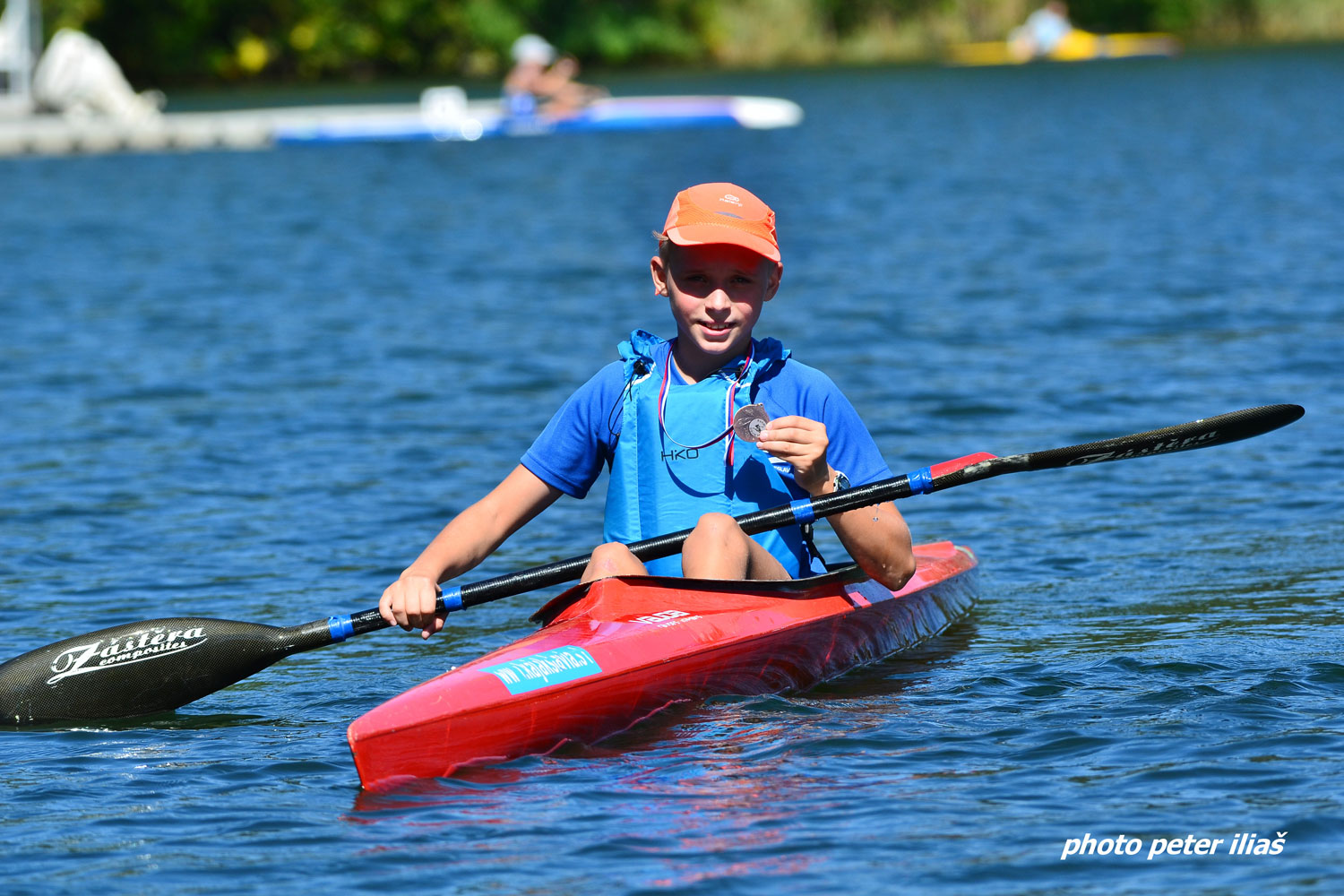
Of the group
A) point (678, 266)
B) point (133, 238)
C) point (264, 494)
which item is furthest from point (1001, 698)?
point (133, 238)

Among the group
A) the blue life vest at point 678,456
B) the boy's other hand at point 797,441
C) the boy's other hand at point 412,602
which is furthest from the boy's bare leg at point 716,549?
the boy's other hand at point 412,602

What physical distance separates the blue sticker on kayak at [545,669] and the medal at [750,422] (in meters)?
0.72

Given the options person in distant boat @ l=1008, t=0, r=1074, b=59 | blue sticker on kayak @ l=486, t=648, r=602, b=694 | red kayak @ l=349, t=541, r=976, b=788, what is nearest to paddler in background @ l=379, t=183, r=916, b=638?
red kayak @ l=349, t=541, r=976, b=788

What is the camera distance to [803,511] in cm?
485

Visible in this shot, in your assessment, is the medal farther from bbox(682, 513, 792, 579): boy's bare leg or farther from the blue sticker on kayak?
the blue sticker on kayak

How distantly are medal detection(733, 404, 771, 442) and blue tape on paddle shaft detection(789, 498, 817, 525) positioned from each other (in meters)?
0.23

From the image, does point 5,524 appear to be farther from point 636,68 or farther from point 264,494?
point 636,68

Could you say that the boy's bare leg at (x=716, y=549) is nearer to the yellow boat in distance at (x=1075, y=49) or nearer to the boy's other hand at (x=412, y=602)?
the boy's other hand at (x=412, y=602)

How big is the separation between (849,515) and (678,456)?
538 millimetres

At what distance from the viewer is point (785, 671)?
5246 millimetres

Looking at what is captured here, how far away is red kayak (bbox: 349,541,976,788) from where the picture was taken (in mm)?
4500

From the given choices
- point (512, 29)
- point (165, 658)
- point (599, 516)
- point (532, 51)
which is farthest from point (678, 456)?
point (512, 29)

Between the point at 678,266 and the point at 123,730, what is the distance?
2.15 meters

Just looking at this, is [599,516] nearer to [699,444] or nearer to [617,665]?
[699,444]
